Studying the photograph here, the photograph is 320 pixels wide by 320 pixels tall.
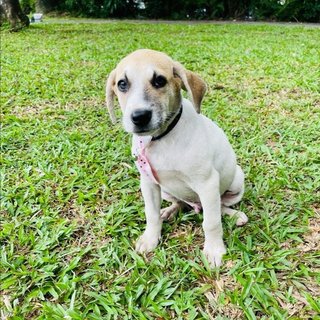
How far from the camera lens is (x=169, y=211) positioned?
337 cm

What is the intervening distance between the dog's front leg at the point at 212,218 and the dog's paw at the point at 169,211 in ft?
1.77

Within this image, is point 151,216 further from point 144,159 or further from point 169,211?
point 144,159

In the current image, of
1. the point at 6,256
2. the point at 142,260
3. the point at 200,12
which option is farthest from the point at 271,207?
the point at 200,12

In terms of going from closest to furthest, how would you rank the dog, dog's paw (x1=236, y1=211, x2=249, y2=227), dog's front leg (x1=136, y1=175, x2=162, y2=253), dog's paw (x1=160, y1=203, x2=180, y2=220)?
the dog → dog's front leg (x1=136, y1=175, x2=162, y2=253) → dog's paw (x1=236, y1=211, x2=249, y2=227) → dog's paw (x1=160, y1=203, x2=180, y2=220)

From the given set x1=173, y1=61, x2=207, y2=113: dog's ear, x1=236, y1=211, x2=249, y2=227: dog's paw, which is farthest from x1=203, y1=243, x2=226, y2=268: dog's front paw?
x1=173, y1=61, x2=207, y2=113: dog's ear

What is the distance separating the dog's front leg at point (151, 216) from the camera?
2.97 meters

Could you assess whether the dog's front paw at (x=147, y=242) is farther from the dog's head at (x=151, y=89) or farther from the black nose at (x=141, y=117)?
the black nose at (x=141, y=117)

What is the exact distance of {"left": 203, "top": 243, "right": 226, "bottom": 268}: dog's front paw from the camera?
2795 millimetres

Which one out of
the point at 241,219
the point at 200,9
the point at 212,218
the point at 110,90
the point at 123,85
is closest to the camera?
the point at 123,85

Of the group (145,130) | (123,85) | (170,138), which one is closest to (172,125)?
(170,138)

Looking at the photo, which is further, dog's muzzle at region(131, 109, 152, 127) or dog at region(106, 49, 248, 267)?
dog at region(106, 49, 248, 267)

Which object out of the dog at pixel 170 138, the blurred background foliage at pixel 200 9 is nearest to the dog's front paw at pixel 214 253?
the dog at pixel 170 138

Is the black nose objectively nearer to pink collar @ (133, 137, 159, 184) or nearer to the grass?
pink collar @ (133, 137, 159, 184)

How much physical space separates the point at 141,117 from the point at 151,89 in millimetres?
221
